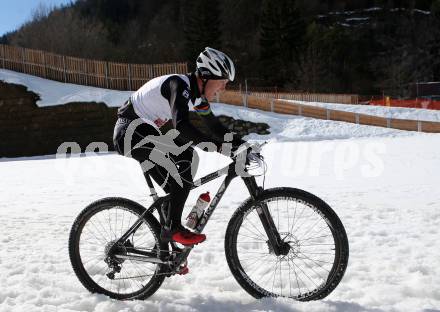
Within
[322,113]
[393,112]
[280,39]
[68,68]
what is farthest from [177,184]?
[280,39]

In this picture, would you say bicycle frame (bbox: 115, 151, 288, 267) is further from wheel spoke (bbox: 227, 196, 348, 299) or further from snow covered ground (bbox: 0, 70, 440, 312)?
snow covered ground (bbox: 0, 70, 440, 312)

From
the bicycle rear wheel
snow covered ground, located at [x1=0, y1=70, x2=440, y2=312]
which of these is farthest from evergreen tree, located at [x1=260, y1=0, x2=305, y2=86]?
the bicycle rear wheel

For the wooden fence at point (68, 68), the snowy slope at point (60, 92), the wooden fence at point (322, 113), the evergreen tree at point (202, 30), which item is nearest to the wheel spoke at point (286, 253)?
the wooden fence at point (322, 113)

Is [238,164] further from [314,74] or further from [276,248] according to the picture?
[314,74]

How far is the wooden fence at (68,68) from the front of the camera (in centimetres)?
2805

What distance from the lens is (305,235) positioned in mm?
4719

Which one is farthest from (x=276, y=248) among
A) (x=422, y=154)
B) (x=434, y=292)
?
(x=422, y=154)

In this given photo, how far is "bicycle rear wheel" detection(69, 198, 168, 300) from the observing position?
3961 millimetres

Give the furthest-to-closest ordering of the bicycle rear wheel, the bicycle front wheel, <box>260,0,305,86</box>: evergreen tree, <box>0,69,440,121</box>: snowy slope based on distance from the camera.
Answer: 1. <box>260,0,305,86</box>: evergreen tree
2. <box>0,69,440,121</box>: snowy slope
3. the bicycle rear wheel
4. the bicycle front wheel

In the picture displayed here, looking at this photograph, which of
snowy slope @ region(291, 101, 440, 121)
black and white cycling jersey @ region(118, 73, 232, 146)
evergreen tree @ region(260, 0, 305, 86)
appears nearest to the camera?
black and white cycling jersey @ region(118, 73, 232, 146)

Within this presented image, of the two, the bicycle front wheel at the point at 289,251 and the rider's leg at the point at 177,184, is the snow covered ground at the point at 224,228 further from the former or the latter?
the rider's leg at the point at 177,184

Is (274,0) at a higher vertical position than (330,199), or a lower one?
higher

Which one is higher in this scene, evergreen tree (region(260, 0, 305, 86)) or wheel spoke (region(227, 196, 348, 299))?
evergreen tree (region(260, 0, 305, 86))

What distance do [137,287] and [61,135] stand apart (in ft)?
70.9
